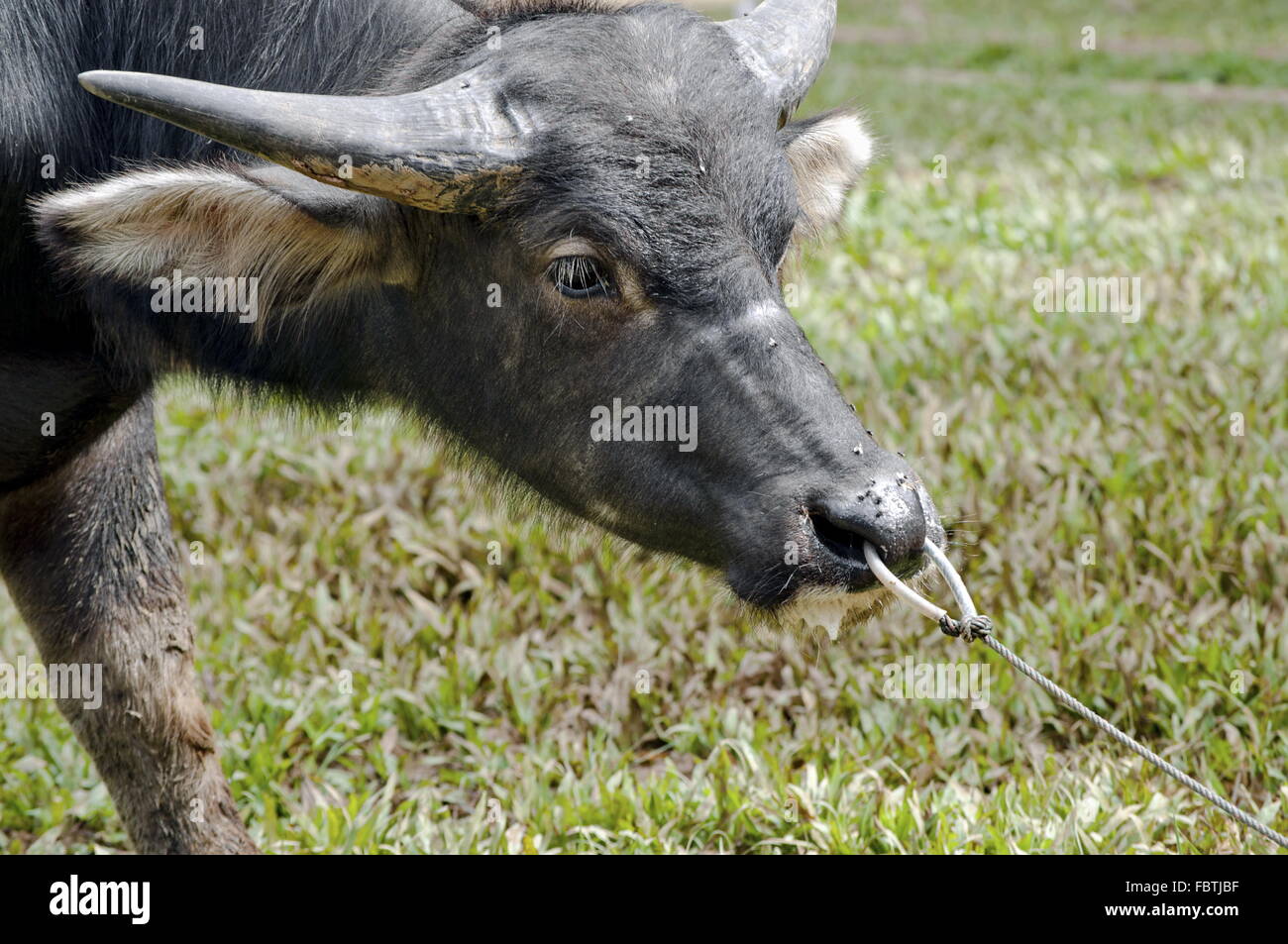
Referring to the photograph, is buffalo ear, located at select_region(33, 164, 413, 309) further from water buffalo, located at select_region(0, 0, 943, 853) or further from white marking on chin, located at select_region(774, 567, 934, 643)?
white marking on chin, located at select_region(774, 567, 934, 643)

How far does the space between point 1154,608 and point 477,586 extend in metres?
2.21

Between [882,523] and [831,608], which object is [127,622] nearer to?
[831,608]

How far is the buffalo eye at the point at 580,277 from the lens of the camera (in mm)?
2494

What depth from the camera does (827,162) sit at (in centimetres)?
321

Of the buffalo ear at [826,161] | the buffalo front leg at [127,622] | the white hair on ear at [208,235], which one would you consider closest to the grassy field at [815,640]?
the buffalo front leg at [127,622]

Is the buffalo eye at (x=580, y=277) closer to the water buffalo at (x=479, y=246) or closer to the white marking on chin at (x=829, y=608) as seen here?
the water buffalo at (x=479, y=246)

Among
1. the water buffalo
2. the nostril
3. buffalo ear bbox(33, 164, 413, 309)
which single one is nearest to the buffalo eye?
the water buffalo

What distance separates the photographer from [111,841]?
3.76 m

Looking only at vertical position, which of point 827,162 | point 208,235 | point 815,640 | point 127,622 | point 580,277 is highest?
point 827,162

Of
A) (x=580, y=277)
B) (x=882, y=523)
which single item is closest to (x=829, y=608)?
(x=882, y=523)

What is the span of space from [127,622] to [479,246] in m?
1.50

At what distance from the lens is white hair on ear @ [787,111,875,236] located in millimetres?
3100

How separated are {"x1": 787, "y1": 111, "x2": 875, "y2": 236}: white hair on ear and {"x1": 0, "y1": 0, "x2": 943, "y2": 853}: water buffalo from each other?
0.6 inches

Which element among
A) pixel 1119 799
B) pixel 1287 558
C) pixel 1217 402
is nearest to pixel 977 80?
pixel 1217 402
